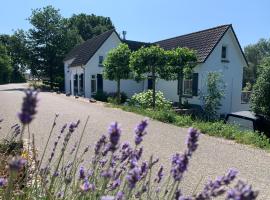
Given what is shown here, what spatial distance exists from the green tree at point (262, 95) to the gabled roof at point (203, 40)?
6.21 metres

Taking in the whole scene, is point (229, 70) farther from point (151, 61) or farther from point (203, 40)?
point (151, 61)

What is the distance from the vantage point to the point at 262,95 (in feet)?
55.0

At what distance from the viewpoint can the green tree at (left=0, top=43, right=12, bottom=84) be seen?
64812 mm

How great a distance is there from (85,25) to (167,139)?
186ft

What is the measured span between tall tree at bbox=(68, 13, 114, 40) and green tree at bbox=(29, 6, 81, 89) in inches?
621

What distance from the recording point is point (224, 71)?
2434 cm

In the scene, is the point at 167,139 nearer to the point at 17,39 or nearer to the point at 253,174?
the point at 253,174

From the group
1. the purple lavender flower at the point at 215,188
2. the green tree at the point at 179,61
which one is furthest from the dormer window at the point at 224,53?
the purple lavender flower at the point at 215,188

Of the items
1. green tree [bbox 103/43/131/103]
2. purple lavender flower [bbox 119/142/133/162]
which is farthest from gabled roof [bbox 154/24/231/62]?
purple lavender flower [bbox 119/142/133/162]

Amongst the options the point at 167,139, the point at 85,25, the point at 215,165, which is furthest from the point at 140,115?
the point at 85,25

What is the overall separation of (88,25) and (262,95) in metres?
51.1

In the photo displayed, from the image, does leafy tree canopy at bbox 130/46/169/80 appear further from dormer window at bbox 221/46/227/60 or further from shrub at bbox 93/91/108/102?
shrub at bbox 93/91/108/102

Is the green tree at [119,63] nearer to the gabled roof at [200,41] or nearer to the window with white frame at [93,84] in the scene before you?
the gabled roof at [200,41]

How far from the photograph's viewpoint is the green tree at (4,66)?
64.8 metres
